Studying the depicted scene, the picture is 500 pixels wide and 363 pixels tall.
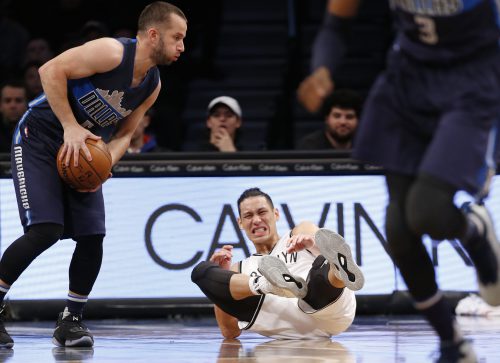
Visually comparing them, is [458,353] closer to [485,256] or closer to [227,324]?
[485,256]

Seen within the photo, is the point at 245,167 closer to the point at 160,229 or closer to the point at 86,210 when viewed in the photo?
the point at 160,229

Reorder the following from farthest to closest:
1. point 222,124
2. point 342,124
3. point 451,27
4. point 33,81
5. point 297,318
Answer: point 33,81
point 222,124
point 342,124
point 297,318
point 451,27

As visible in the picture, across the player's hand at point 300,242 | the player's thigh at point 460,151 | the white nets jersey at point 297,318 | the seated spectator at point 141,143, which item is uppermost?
the player's thigh at point 460,151

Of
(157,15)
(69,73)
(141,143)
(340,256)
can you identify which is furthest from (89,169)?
(141,143)

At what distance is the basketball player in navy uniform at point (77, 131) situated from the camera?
6.00 meters

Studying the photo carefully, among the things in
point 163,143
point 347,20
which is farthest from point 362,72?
point 347,20

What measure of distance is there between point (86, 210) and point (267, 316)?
134 centimetres

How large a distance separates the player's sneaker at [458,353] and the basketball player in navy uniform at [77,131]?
2.39m


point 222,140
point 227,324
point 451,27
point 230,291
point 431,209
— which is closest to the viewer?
point 431,209

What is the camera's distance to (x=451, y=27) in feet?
13.8

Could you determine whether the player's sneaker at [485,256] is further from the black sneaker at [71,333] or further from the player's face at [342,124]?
the player's face at [342,124]

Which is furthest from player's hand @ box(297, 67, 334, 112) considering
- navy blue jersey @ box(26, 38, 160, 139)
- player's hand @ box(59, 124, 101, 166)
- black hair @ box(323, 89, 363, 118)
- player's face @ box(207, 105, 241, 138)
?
player's face @ box(207, 105, 241, 138)

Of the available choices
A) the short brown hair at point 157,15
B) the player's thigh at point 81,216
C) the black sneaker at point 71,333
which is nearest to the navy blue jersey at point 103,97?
the short brown hair at point 157,15

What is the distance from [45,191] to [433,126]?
2.51 meters
